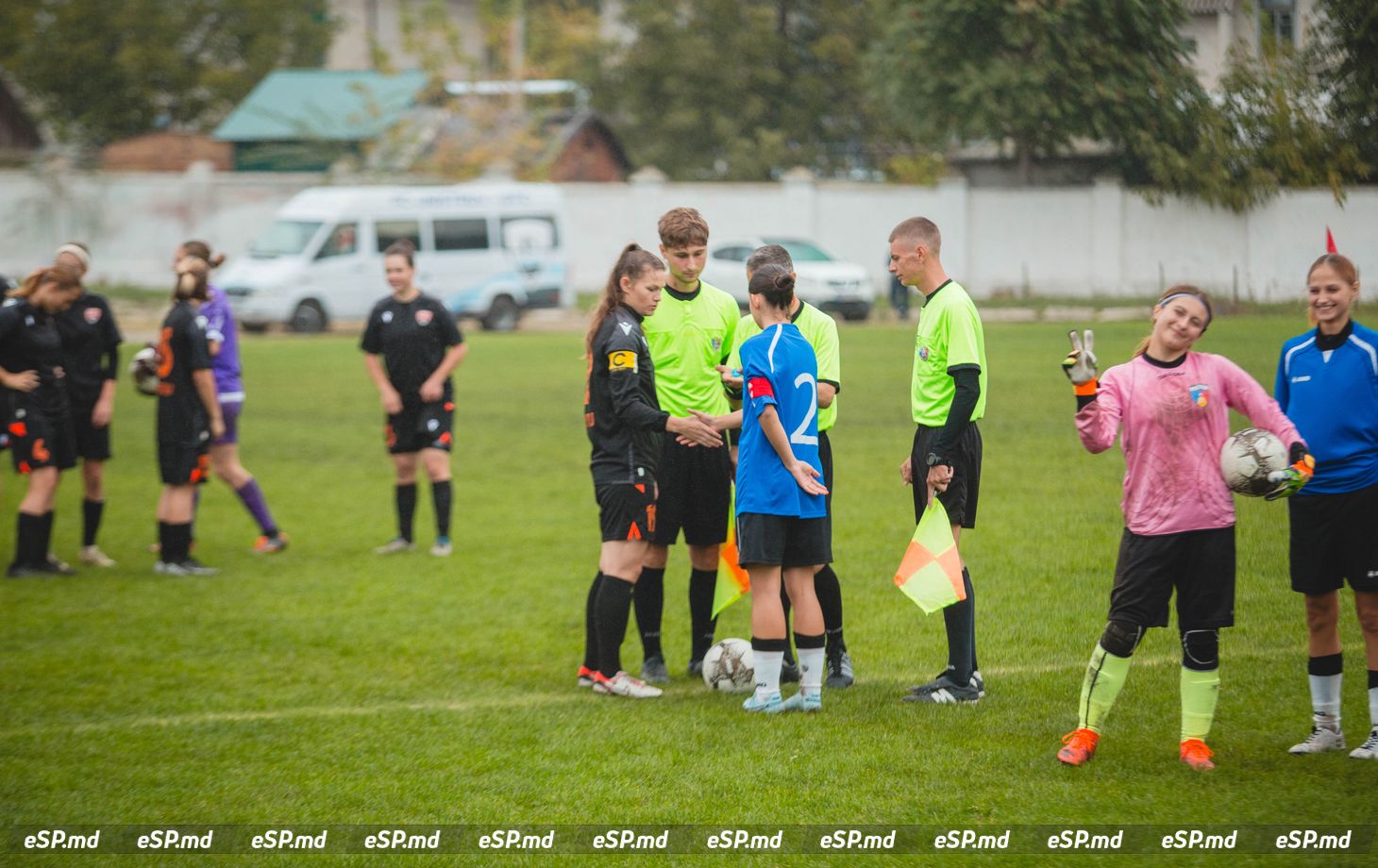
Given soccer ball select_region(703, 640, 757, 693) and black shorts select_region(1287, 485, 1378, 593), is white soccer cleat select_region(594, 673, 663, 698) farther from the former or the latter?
black shorts select_region(1287, 485, 1378, 593)

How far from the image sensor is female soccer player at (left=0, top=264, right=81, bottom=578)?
9.52 metres

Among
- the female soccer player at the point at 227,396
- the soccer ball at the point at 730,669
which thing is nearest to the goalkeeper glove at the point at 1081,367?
the soccer ball at the point at 730,669

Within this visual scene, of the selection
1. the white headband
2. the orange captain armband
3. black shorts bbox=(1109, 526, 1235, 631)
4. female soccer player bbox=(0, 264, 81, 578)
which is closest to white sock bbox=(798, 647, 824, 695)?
black shorts bbox=(1109, 526, 1235, 631)

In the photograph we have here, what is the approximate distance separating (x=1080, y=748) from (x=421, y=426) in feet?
20.5

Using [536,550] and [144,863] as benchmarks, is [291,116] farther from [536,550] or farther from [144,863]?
[144,863]

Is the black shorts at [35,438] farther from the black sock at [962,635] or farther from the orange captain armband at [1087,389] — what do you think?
the orange captain armband at [1087,389]

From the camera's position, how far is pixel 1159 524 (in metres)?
5.09

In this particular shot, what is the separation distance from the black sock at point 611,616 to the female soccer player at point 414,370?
391 centimetres

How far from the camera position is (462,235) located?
94.7ft

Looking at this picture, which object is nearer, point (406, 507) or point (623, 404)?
point (623, 404)

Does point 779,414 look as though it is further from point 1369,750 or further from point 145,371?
point 145,371

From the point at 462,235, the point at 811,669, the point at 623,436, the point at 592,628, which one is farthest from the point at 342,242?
the point at 811,669

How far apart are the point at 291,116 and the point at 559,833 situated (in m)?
42.5

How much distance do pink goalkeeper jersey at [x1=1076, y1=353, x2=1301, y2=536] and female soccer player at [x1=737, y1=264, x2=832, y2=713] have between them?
129 cm
